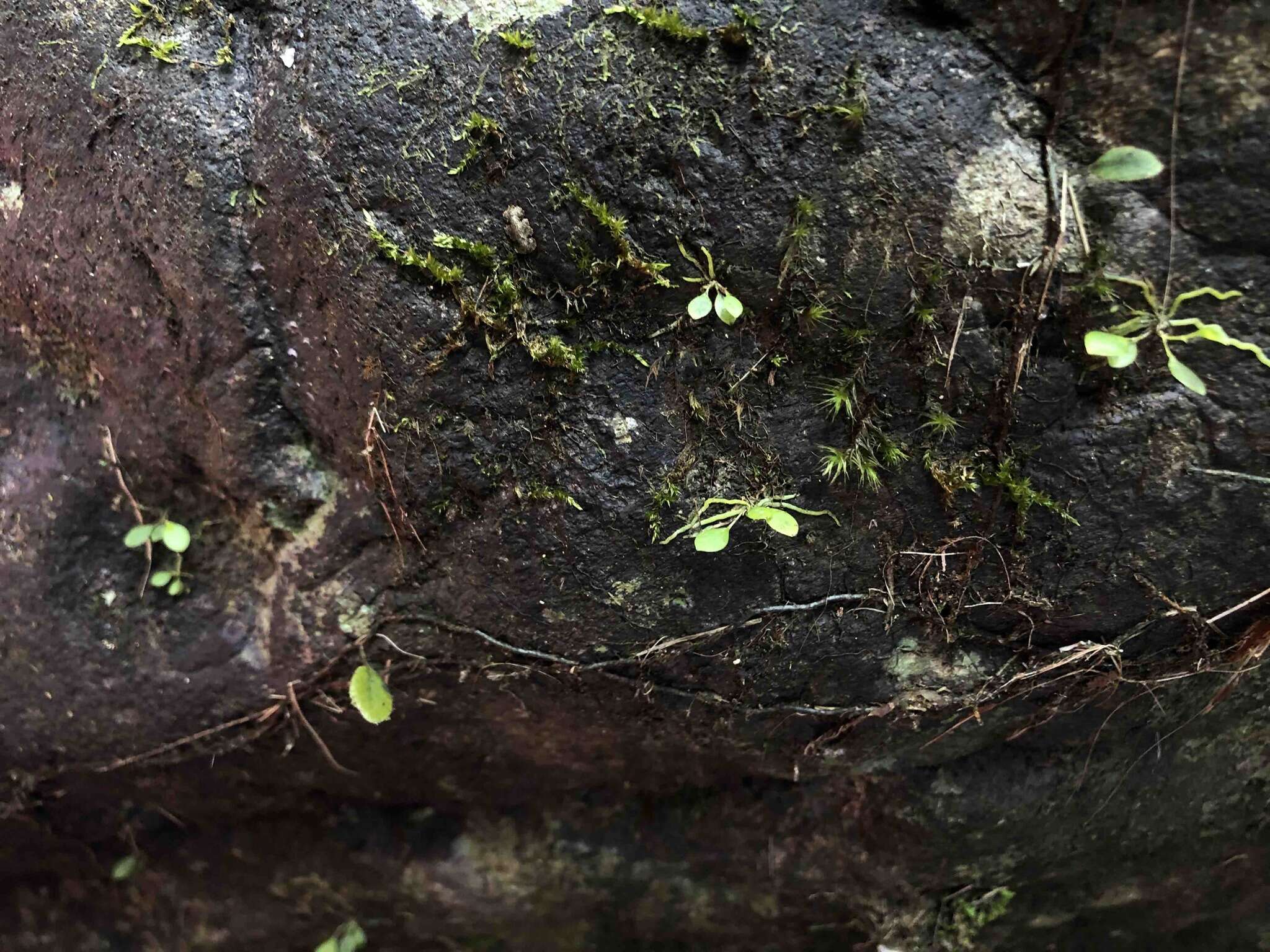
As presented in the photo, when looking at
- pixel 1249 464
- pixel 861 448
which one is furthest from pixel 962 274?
pixel 1249 464

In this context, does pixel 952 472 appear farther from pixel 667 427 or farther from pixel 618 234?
pixel 618 234

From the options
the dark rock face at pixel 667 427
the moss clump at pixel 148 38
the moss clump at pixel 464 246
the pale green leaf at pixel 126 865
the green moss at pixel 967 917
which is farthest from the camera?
the pale green leaf at pixel 126 865

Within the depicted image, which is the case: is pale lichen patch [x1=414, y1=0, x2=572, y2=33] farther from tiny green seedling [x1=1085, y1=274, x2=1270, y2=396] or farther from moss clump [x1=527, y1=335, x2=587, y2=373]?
tiny green seedling [x1=1085, y1=274, x2=1270, y2=396]

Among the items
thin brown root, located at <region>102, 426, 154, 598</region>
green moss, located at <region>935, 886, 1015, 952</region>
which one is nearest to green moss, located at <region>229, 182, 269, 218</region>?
thin brown root, located at <region>102, 426, 154, 598</region>

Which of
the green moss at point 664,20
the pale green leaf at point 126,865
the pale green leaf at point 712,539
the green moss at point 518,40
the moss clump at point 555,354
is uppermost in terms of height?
the green moss at point 664,20

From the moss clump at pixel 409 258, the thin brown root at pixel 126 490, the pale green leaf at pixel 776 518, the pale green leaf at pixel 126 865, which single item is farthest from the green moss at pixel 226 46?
the pale green leaf at pixel 126 865

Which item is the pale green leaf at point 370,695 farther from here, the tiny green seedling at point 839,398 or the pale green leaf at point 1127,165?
the pale green leaf at point 1127,165

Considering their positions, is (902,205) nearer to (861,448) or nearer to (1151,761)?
(861,448)
